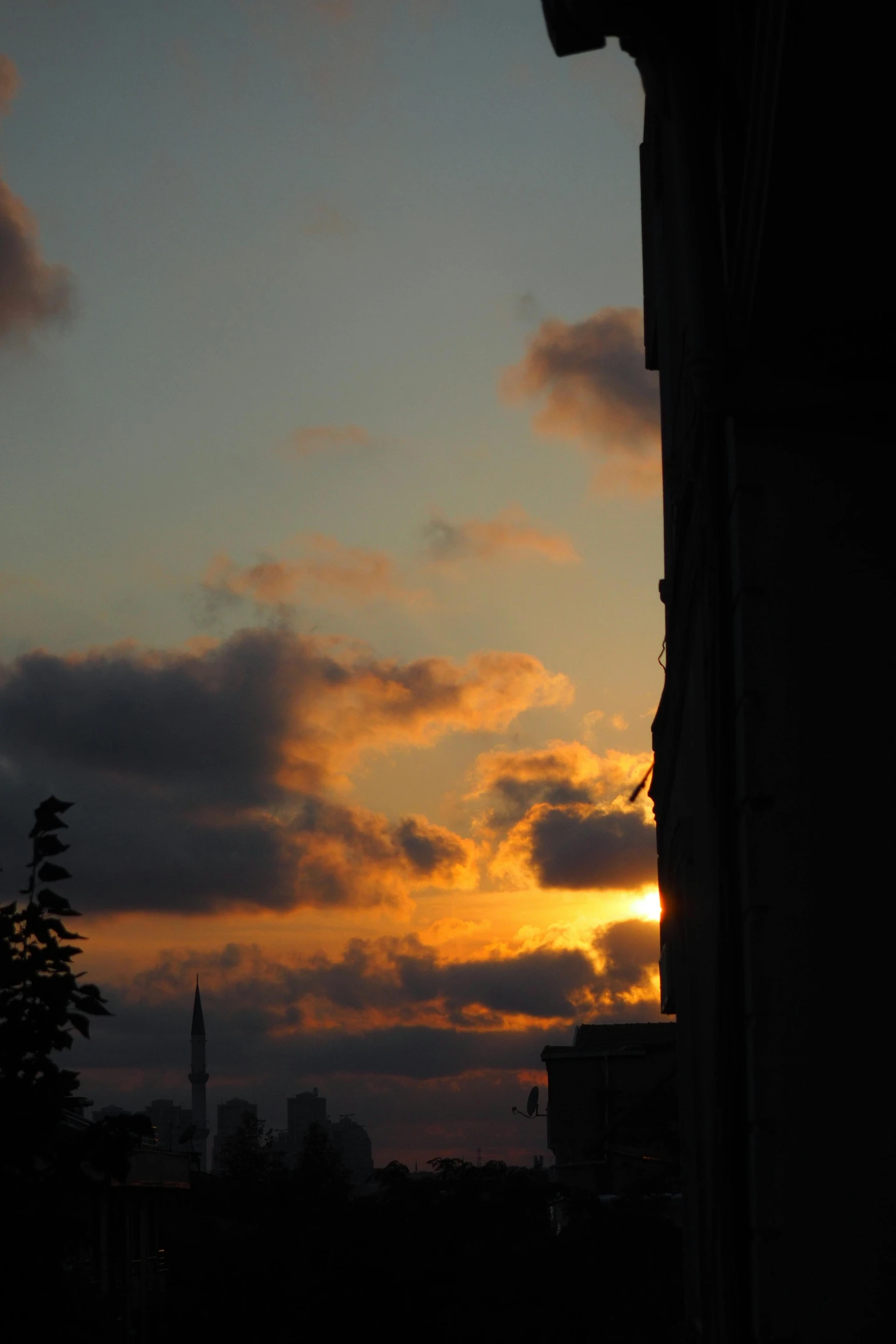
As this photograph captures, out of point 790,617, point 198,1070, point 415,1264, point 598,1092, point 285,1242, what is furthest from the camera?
point 198,1070

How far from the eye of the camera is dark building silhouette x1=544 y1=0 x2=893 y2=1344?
4.31 metres

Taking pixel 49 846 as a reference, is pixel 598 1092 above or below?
below

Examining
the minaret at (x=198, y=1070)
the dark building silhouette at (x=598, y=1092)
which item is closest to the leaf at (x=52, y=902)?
the dark building silhouette at (x=598, y=1092)

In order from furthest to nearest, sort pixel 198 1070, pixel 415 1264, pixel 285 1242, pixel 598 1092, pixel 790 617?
pixel 198 1070 → pixel 598 1092 → pixel 415 1264 → pixel 285 1242 → pixel 790 617

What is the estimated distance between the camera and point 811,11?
12.3 feet

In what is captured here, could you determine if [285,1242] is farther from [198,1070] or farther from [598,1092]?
[198,1070]

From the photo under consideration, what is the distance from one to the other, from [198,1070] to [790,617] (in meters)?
129

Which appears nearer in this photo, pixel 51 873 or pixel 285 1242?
pixel 51 873

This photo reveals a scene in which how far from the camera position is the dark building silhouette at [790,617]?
4309 mm

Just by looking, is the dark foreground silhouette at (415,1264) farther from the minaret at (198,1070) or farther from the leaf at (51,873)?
the minaret at (198,1070)

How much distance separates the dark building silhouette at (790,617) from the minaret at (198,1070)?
111 m

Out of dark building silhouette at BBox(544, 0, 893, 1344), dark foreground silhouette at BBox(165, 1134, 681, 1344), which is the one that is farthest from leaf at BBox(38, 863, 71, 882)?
dark foreground silhouette at BBox(165, 1134, 681, 1344)

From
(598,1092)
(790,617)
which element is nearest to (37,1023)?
(790,617)

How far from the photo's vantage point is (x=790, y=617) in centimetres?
487
